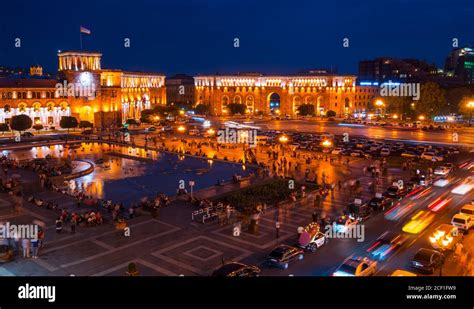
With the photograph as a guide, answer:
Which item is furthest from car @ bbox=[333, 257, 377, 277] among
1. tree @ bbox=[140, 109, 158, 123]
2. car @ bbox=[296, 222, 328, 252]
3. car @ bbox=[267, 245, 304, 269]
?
tree @ bbox=[140, 109, 158, 123]

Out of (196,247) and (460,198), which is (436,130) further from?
(196,247)

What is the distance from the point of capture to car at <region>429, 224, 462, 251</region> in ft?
73.2

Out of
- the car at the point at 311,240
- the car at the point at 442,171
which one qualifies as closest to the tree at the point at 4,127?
the car at the point at 442,171

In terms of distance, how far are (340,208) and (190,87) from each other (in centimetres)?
13704

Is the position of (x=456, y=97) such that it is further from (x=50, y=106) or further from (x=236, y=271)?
(x=236, y=271)

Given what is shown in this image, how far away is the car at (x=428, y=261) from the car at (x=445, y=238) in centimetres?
201

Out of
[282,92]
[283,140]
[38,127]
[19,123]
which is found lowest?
[283,140]

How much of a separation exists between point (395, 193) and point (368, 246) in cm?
1172

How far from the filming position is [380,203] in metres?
30.5

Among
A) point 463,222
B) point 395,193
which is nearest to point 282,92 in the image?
point 395,193

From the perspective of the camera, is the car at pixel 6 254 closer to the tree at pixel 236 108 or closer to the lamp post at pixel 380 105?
the lamp post at pixel 380 105

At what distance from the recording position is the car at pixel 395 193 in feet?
108

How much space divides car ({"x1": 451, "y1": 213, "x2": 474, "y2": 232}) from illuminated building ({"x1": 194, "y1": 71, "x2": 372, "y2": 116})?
116 metres
